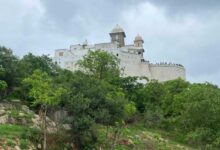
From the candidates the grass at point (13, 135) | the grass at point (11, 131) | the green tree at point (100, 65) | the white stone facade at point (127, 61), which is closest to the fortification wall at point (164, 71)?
the white stone facade at point (127, 61)

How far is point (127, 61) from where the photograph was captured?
76375 millimetres

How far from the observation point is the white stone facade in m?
75.4

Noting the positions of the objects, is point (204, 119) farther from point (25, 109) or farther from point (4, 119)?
point (4, 119)

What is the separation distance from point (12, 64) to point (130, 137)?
40.6ft

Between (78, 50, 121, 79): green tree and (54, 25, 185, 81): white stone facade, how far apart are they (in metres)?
17.3

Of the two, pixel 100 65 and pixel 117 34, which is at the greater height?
pixel 117 34

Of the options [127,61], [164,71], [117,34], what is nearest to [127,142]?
[127,61]

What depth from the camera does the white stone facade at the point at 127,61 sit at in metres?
75.4

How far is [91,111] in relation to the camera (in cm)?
3394

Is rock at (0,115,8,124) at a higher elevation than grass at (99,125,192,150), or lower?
higher

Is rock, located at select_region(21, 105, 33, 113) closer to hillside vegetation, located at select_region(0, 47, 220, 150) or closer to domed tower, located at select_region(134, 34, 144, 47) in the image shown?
hillside vegetation, located at select_region(0, 47, 220, 150)

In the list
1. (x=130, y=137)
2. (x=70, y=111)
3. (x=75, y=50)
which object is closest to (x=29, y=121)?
(x=70, y=111)

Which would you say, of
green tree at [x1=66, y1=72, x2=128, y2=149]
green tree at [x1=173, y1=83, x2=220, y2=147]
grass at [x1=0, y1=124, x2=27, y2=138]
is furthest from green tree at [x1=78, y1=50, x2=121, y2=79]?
grass at [x1=0, y1=124, x2=27, y2=138]

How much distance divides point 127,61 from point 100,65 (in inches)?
860
